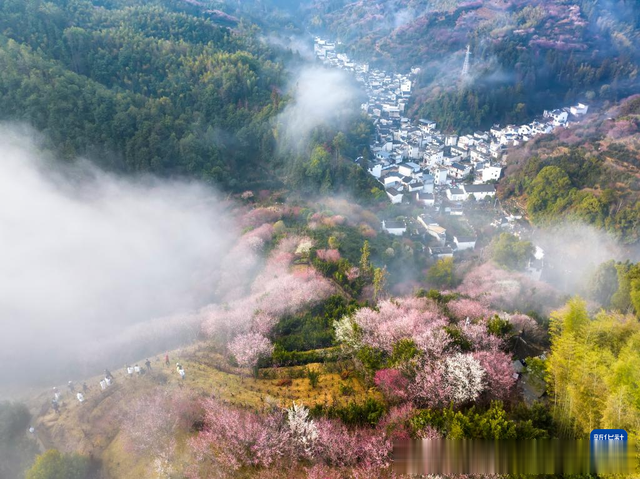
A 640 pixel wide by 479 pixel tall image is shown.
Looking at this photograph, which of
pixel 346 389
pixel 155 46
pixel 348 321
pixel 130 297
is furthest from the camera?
pixel 155 46

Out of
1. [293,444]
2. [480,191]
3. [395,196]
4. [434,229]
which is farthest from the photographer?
[480,191]

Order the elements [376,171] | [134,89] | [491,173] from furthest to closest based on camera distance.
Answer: [491,173], [376,171], [134,89]

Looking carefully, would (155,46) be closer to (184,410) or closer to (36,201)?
(36,201)

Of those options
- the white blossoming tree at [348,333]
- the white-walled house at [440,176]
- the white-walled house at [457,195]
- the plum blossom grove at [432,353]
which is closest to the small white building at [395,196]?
the white-walled house at [457,195]

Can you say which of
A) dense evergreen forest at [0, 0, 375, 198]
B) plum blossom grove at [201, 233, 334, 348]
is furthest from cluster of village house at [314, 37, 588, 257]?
plum blossom grove at [201, 233, 334, 348]

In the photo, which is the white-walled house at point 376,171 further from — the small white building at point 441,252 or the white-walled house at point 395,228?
the small white building at point 441,252

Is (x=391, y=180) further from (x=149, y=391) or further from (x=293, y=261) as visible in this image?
(x=149, y=391)

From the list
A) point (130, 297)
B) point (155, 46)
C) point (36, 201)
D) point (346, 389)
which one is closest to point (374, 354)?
point (346, 389)

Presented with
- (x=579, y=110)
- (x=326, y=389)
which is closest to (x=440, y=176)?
(x=326, y=389)
